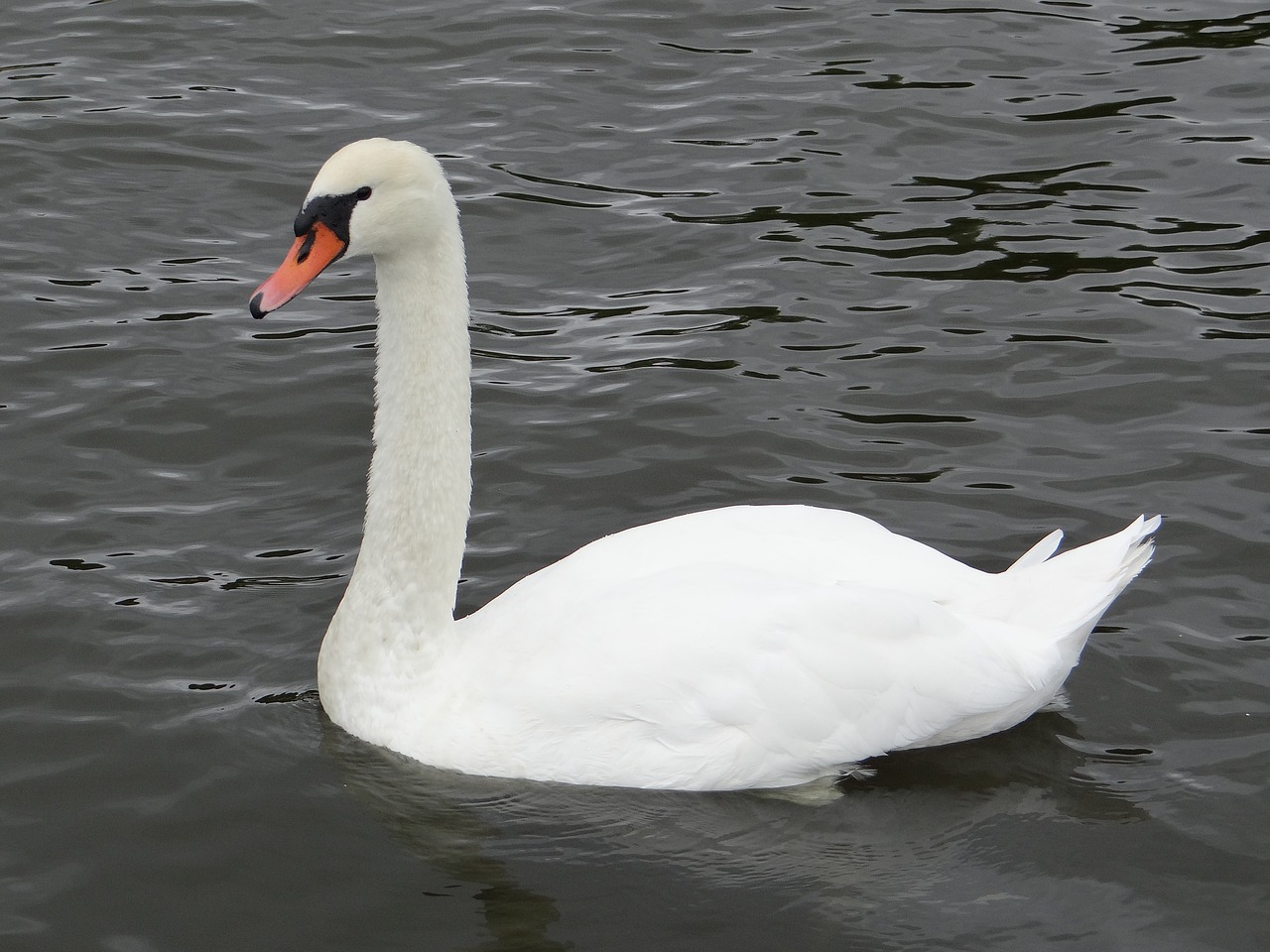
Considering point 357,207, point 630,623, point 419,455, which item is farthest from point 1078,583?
point 357,207

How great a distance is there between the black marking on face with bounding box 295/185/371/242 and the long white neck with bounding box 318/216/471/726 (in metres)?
0.25

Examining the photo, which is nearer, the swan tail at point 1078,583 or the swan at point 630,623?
the swan at point 630,623

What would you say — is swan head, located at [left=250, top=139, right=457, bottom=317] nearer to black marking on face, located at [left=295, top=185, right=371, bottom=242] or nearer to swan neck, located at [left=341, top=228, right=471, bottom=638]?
black marking on face, located at [left=295, top=185, right=371, bottom=242]

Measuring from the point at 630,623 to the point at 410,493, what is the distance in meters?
0.98

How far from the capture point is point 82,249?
9.96 metres

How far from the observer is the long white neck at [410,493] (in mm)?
6137

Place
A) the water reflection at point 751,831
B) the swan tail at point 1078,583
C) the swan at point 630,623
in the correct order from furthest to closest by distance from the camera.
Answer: the swan tail at point 1078,583 < the swan at point 630,623 < the water reflection at point 751,831

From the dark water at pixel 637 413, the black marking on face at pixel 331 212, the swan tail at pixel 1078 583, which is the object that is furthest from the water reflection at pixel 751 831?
the black marking on face at pixel 331 212

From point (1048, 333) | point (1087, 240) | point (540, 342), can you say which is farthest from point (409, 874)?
point (1087, 240)

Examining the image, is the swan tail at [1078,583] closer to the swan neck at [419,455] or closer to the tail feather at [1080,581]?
the tail feather at [1080,581]

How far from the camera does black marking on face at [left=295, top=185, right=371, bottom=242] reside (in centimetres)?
588

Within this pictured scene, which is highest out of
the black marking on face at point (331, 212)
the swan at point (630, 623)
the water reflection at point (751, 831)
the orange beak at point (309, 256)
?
the black marking on face at point (331, 212)

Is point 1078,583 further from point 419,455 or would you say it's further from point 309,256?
point 309,256

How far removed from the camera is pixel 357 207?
588cm
